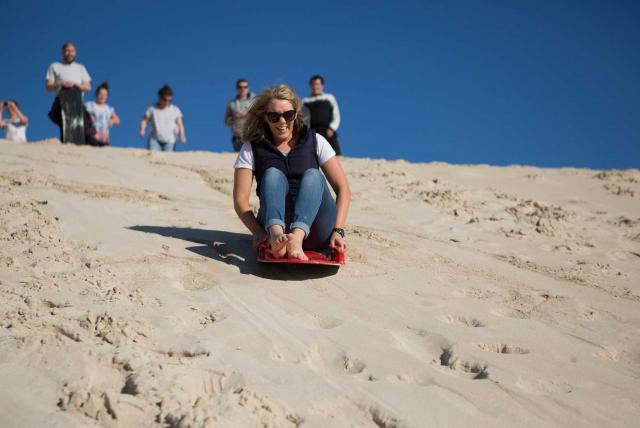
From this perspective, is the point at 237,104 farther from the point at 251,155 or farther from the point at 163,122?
the point at 251,155

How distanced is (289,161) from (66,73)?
6506 millimetres

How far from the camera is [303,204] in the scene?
142 inches

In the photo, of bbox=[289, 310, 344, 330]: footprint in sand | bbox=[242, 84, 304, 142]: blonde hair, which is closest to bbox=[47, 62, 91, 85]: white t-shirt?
bbox=[242, 84, 304, 142]: blonde hair

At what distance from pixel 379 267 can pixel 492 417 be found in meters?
1.92

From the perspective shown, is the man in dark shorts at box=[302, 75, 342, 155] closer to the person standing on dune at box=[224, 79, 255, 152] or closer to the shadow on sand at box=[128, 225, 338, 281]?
the person standing on dune at box=[224, 79, 255, 152]

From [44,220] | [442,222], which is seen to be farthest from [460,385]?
[442,222]

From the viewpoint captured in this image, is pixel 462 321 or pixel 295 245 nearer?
pixel 462 321

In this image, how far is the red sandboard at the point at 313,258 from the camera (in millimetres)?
3590

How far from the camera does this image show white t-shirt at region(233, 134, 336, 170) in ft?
12.8

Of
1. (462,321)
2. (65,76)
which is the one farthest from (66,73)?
(462,321)

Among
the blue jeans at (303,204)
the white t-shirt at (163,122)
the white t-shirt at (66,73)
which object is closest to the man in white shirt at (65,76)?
the white t-shirt at (66,73)

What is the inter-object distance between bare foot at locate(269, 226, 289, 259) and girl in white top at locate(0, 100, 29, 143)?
7.95m

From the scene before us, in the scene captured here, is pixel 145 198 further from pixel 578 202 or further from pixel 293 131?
pixel 578 202

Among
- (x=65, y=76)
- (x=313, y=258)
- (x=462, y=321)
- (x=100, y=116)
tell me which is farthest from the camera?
(x=100, y=116)
